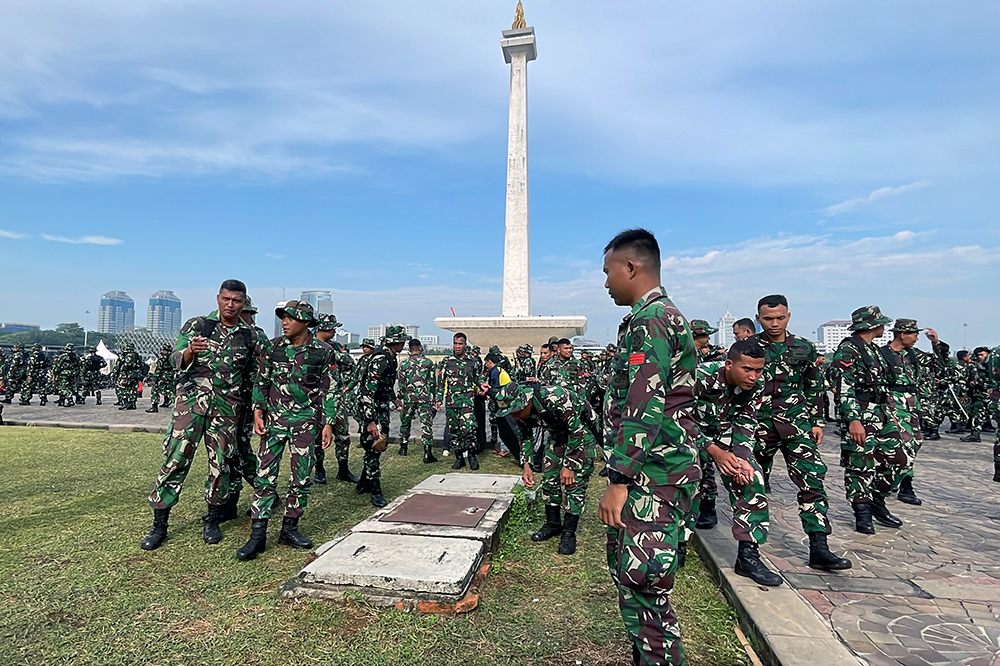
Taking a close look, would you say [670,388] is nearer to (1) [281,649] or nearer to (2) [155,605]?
(1) [281,649]

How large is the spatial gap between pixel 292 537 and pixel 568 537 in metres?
2.24

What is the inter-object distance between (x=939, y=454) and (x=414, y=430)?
390 inches

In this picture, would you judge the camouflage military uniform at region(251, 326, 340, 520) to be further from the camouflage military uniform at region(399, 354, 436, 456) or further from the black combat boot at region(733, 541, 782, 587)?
the camouflage military uniform at region(399, 354, 436, 456)

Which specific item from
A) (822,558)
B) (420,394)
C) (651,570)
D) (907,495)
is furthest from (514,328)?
(651,570)

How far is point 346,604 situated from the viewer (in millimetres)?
3250

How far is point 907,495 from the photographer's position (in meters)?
6.00

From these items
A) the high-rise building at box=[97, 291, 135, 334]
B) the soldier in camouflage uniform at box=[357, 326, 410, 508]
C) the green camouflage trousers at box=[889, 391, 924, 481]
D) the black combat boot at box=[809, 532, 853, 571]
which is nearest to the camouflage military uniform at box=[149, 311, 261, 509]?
the soldier in camouflage uniform at box=[357, 326, 410, 508]

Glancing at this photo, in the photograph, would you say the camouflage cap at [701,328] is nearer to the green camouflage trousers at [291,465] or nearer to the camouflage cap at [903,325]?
the camouflage cap at [903,325]

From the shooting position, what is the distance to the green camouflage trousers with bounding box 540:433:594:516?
449 cm

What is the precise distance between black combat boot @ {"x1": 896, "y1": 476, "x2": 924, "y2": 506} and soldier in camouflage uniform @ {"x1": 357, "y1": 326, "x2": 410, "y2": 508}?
18.9ft

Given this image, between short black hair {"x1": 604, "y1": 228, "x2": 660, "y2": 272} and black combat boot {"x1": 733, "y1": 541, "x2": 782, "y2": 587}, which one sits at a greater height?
short black hair {"x1": 604, "y1": 228, "x2": 660, "y2": 272}

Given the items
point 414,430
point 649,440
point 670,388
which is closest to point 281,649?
point 649,440

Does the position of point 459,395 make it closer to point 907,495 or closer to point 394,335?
point 394,335

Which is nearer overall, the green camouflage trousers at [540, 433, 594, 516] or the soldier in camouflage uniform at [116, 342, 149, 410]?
the green camouflage trousers at [540, 433, 594, 516]
